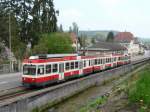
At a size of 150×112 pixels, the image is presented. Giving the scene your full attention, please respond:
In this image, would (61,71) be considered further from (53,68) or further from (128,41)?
(128,41)

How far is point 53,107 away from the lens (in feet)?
71.8

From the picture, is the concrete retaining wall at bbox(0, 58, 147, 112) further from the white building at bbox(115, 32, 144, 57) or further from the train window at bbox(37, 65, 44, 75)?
the white building at bbox(115, 32, 144, 57)

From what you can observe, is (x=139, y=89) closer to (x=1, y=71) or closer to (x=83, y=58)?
(x=83, y=58)

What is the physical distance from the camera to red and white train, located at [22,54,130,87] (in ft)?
83.9

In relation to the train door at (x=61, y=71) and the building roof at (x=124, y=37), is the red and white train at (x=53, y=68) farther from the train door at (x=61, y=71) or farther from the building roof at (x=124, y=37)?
the building roof at (x=124, y=37)

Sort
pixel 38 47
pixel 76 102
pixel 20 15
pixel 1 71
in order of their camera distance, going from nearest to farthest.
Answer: pixel 76 102 → pixel 1 71 → pixel 38 47 → pixel 20 15

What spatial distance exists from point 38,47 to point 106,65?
12042mm

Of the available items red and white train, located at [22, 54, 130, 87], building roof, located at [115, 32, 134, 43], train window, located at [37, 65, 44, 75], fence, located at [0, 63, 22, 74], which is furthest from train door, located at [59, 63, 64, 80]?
building roof, located at [115, 32, 134, 43]

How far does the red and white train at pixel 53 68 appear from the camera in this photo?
25562mm

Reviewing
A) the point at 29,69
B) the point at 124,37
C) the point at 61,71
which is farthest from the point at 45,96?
the point at 124,37

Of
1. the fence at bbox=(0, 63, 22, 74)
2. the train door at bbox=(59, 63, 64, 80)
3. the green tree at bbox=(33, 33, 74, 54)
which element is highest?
the green tree at bbox=(33, 33, 74, 54)

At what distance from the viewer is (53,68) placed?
90.2 feet

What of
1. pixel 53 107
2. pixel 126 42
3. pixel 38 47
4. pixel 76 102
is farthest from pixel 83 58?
pixel 126 42

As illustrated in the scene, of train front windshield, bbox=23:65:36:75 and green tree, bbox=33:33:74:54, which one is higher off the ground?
green tree, bbox=33:33:74:54
